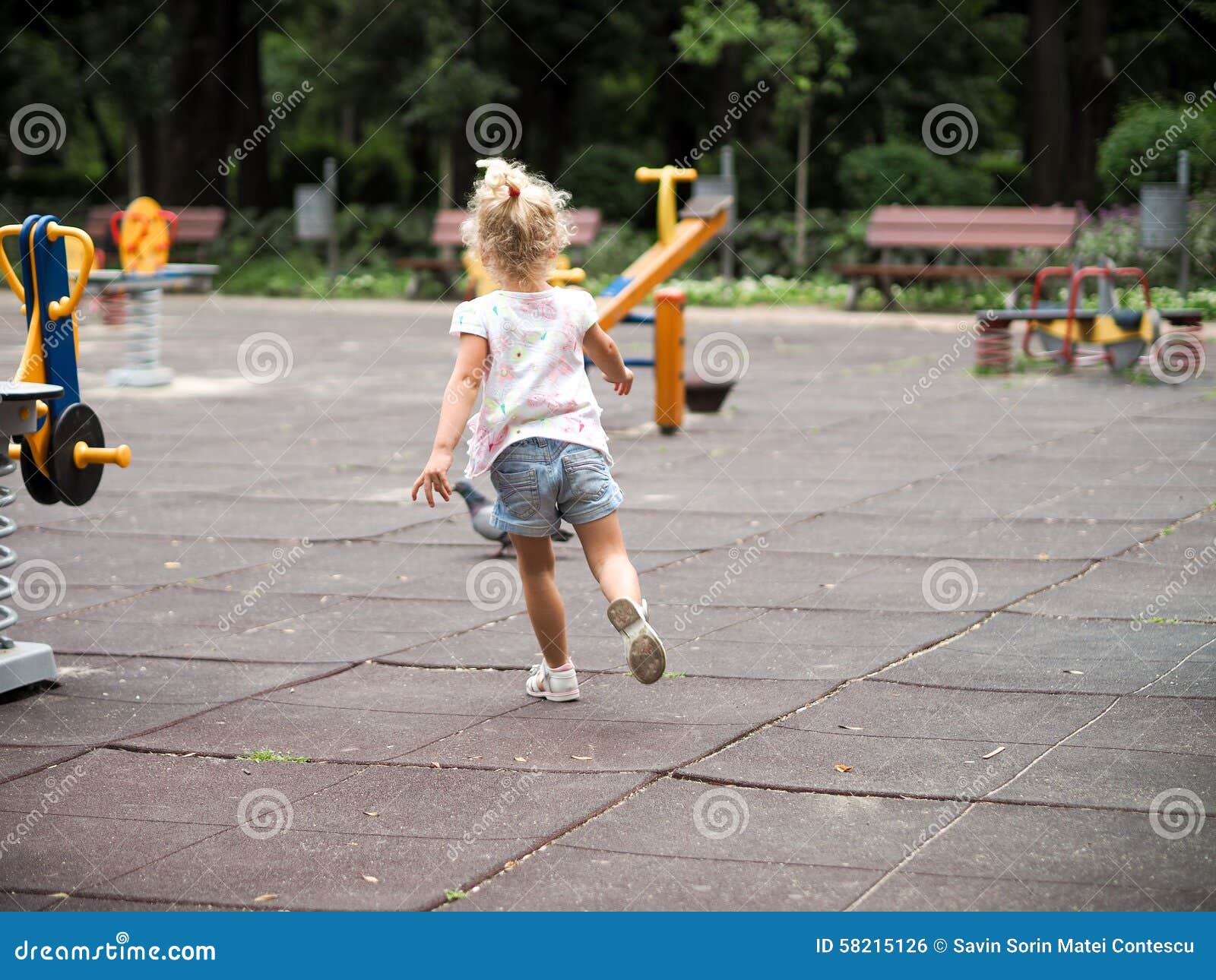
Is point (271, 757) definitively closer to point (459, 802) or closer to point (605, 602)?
point (459, 802)

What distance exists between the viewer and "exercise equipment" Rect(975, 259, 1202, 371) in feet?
41.4

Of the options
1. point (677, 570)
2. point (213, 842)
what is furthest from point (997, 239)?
point (213, 842)

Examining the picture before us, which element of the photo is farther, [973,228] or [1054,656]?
[973,228]

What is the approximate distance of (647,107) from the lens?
37.5 metres

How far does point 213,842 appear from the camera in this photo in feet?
11.6

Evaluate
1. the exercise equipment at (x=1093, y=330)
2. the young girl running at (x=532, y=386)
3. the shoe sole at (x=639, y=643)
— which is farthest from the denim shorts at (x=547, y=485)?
the exercise equipment at (x=1093, y=330)

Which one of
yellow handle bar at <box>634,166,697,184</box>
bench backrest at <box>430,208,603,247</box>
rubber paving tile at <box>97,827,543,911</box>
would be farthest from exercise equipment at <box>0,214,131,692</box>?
bench backrest at <box>430,208,603,247</box>

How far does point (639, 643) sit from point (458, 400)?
2.78 feet

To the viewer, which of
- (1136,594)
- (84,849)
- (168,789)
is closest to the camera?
(84,849)

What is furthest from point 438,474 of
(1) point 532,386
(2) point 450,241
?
(2) point 450,241

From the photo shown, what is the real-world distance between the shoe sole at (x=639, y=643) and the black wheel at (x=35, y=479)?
186cm

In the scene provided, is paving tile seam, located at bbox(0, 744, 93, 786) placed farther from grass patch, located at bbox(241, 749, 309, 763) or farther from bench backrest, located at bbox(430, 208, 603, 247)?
bench backrest, located at bbox(430, 208, 603, 247)

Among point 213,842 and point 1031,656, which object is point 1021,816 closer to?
point 1031,656

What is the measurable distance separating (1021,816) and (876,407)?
799 centimetres
